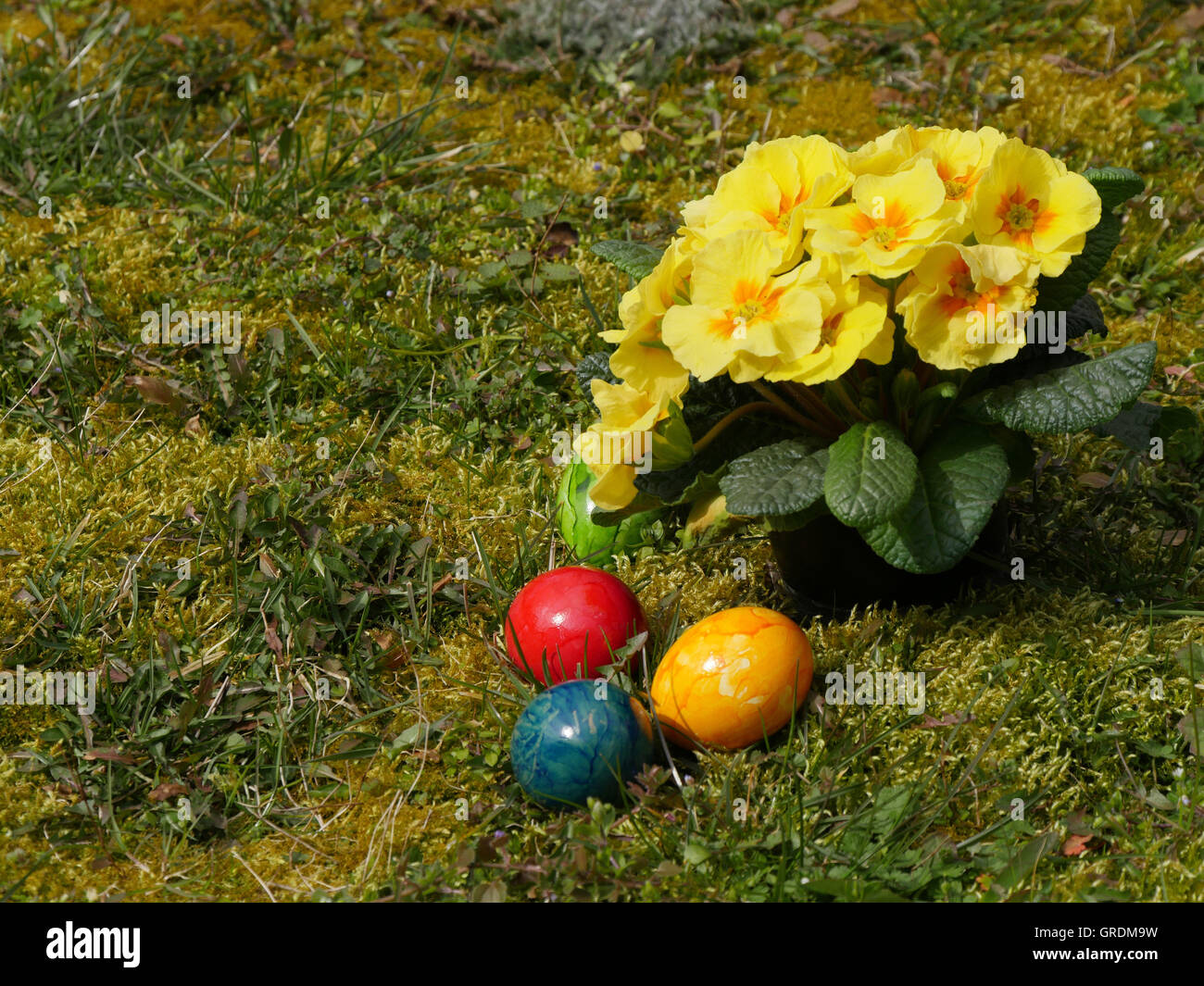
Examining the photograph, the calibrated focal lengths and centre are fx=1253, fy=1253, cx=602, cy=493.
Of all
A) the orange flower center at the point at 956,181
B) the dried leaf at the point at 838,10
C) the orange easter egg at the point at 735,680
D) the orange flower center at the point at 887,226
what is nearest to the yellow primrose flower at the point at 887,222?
the orange flower center at the point at 887,226

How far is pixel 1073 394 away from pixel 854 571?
2.12ft

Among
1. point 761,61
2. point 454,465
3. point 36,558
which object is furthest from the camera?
point 761,61

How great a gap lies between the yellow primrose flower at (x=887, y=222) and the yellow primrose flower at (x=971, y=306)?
6cm

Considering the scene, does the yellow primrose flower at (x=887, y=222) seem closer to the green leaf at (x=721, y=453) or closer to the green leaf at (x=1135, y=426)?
the green leaf at (x=721, y=453)

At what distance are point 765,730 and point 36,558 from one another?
1884 mm

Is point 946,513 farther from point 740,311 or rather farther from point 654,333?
point 654,333

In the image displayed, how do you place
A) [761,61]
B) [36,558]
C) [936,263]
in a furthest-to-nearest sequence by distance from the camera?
[761,61] < [36,558] < [936,263]

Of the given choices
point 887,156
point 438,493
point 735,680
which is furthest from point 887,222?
point 438,493

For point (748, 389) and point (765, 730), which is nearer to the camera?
point (765, 730)

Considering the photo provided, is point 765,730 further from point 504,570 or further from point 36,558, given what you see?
point 36,558

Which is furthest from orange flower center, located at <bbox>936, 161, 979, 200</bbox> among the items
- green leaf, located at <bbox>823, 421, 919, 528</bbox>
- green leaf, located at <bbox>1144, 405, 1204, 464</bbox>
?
green leaf, located at <bbox>1144, 405, 1204, 464</bbox>

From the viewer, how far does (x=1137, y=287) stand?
157 inches
